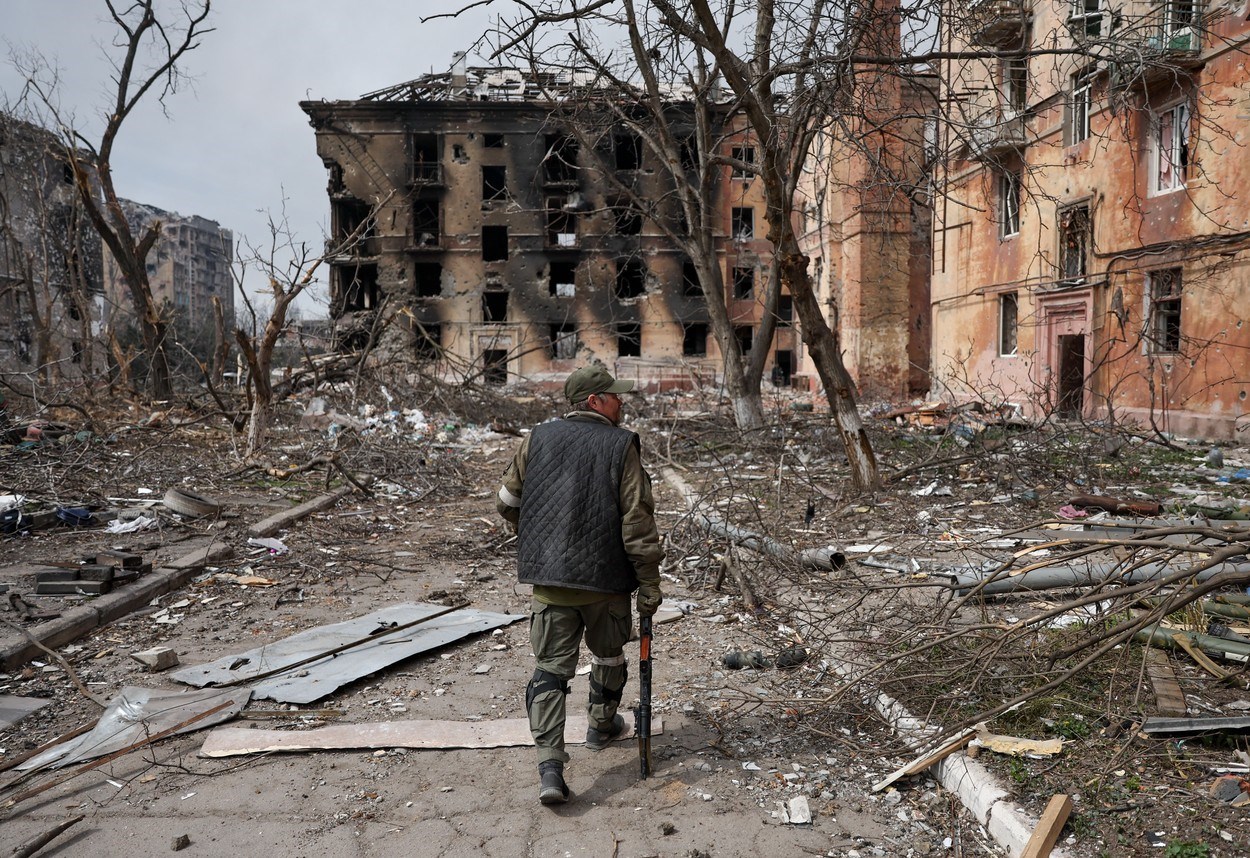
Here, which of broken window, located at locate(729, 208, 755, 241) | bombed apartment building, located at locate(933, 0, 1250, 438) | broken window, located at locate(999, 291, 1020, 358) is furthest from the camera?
broken window, located at locate(729, 208, 755, 241)

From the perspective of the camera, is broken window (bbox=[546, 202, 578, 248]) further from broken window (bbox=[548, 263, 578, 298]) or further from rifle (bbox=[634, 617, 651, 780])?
rifle (bbox=[634, 617, 651, 780])

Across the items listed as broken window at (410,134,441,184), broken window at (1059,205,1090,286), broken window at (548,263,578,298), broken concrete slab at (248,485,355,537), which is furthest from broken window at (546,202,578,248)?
broken concrete slab at (248,485,355,537)

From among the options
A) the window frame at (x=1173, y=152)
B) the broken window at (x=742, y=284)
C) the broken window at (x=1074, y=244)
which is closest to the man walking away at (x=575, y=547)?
the window frame at (x=1173, y=152)

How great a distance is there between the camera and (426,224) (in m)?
35.6

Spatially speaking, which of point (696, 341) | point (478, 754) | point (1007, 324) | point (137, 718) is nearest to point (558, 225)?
point (696, 341)

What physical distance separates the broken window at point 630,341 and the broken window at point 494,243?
232 inches

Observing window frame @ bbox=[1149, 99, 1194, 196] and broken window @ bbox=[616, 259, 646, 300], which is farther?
broken window @ bbox=[616, 259, 646, 300]

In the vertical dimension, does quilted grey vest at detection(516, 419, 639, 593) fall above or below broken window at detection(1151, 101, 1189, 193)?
below

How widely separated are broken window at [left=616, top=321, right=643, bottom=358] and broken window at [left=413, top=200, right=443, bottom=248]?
8.47 m

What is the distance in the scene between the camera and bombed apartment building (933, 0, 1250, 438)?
43.1 feet

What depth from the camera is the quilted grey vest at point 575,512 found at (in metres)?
3.31

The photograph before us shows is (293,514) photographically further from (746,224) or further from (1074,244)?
(746,224)

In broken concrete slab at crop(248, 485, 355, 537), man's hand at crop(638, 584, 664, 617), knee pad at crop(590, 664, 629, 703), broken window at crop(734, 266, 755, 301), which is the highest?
broken window at crop(734, 266, 755, 301)

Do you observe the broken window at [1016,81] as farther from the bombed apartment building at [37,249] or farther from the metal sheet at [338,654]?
the bombed apartment building at [37,249]
